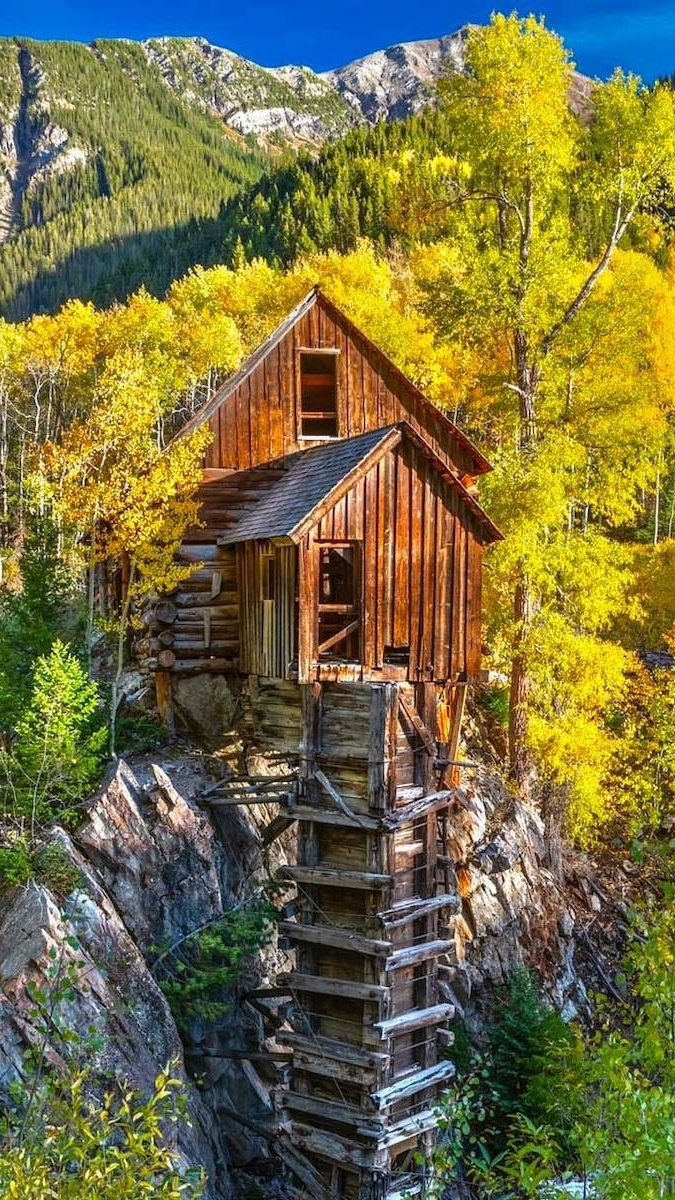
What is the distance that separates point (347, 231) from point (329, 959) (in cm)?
5832

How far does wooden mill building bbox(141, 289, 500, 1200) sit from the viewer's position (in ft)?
43.3

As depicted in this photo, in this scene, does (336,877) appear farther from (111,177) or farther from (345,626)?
(111,177)

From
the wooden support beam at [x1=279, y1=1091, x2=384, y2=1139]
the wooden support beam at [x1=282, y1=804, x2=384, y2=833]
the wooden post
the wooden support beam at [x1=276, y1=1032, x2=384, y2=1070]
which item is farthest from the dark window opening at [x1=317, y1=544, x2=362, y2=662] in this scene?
the wooden support beam at [x1=279, y1=1091, x2=384, y2=1139]

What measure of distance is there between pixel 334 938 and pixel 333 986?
26.9 inches

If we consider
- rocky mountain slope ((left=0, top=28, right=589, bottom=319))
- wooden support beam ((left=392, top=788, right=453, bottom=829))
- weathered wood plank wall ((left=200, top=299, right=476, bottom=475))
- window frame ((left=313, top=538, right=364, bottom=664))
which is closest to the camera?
wooden support beam ((left=392, top=788, right=453, bottom=829))

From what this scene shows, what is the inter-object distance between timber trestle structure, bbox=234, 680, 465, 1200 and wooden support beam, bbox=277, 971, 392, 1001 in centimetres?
2

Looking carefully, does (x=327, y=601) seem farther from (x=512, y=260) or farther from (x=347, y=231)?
(x=347, y=231)

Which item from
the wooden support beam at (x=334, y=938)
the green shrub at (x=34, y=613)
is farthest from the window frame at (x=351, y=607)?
the green shrub at (x=34, y=613)

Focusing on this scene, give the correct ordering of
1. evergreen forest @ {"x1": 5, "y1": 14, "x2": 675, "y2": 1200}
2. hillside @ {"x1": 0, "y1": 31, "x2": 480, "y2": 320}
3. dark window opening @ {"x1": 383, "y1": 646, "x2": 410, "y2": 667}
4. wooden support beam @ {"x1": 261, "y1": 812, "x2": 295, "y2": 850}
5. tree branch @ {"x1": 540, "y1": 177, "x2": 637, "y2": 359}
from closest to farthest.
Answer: evergreen forest @ {"x1": 5, "y1": 14, "x2": 675, "y2": 1200}
dark window opening @ {"x1": 383, "y1": 646, "x2": 410, "y2": 667}
wooden support beam @ {"x1": 261, "y1": 812, "x2": 295, "y2": 850}
tree branch @ {"x1": 540, "y1": 177, "x2": 637, "y2": 359}
hillside @ {"x1": 0, "y1": 31, "x2": 480, "y2": 320}

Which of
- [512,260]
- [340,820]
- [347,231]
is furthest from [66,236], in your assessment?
[340,820]

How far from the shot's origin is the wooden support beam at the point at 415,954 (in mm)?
13266

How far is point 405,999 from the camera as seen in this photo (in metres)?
13.9

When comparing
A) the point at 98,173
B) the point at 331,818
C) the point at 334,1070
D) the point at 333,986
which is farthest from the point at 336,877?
the point at 98,173

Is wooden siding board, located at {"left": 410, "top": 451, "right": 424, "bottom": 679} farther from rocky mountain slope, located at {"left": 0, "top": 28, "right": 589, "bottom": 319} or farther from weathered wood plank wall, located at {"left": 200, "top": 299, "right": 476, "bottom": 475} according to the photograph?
rocky mountain slope, located at {"left": 0, "top": 28, "right": 589, "bottom": 319}
